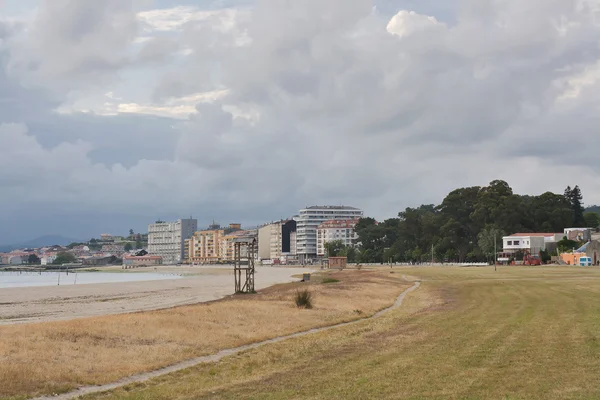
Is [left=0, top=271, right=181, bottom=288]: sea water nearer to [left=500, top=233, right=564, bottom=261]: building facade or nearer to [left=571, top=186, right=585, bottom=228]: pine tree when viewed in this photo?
[left=500, top=233, right=564, bottom=261]: building facade

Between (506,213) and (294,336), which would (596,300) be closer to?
(294,336)

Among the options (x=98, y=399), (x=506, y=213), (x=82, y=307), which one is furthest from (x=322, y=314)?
(x=506, y=213)

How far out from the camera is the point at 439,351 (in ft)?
58.6

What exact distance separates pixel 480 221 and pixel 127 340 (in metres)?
149

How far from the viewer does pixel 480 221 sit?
161 m

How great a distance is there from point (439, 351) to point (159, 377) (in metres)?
7.62

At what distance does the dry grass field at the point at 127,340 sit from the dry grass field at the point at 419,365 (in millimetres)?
1623

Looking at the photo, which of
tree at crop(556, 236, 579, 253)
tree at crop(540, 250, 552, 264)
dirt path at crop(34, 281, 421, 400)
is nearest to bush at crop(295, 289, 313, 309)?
dirt path at crop(34, 281, 421, 400)

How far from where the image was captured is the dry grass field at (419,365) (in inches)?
506

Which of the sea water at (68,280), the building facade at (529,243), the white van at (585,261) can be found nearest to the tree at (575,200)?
the building facade at (529,243)

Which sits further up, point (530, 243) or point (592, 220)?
point (592, 220)

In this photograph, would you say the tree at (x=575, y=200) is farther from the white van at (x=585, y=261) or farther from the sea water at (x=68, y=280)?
the sea water at (x=68, y=280)

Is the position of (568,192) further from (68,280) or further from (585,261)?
(68,280)

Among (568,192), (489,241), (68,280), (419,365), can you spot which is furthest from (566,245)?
(419,365)
